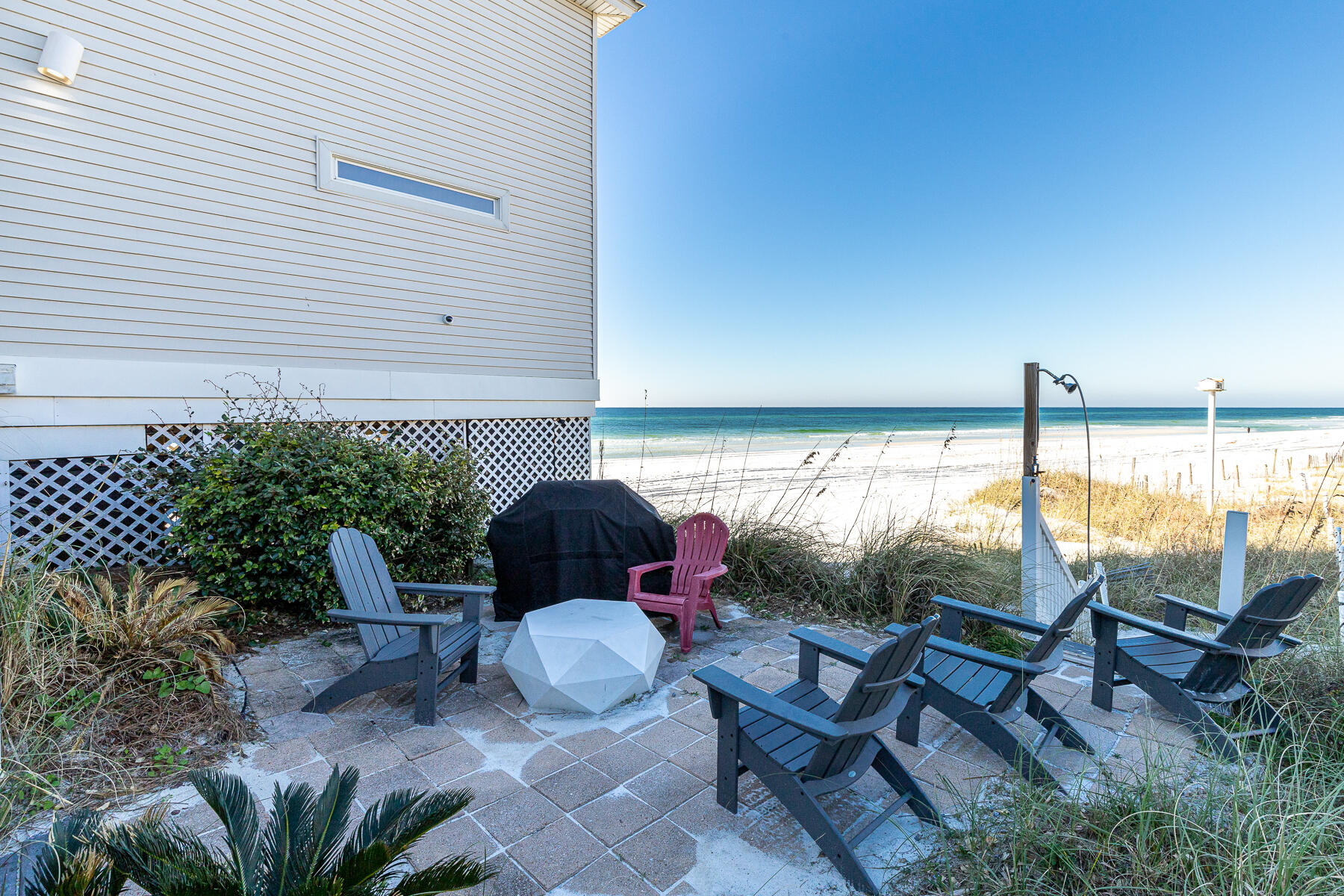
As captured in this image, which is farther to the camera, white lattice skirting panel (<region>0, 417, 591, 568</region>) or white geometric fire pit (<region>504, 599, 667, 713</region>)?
white lattice skirting panel (<region>0, 417, 591, 568</region>)

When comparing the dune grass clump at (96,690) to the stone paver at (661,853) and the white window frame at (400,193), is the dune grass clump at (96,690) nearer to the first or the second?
the stone paver at (661,853)

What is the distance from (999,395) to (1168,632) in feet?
125

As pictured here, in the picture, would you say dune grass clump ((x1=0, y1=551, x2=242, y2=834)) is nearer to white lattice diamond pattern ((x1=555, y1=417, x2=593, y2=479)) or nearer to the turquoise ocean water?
white lattice diamond pattern ((x1=555, y1=417, x2=593, y2=479))

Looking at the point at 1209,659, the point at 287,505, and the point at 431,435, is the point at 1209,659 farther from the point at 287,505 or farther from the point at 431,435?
the point at 431,435

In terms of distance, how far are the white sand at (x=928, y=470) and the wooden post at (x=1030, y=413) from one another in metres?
0.88

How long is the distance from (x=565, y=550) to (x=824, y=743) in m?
2.65

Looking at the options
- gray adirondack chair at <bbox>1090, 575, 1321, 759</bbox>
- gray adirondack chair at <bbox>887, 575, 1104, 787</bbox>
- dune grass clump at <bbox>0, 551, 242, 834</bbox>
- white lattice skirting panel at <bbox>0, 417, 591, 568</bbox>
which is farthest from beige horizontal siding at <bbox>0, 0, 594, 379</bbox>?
gray adirondack chair at <bbox>1090, 575, 1321, 759</bbox>

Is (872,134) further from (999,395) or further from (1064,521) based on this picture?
(999,395)

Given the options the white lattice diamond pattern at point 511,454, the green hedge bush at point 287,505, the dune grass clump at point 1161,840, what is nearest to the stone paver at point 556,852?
the dune grass clump at point 1161,840

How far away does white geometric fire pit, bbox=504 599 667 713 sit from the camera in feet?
9.64

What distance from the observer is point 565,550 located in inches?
168

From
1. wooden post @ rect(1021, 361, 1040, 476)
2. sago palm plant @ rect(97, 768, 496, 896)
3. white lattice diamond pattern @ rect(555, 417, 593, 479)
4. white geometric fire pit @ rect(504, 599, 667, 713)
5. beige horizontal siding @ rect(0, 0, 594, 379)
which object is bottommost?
white geometric fire pit @ rect(504, 599, 667, 713)

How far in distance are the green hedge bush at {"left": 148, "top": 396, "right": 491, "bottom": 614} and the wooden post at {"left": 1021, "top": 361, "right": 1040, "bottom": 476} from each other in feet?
14.0

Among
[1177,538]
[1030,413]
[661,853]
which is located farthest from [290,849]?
[1177,538]
